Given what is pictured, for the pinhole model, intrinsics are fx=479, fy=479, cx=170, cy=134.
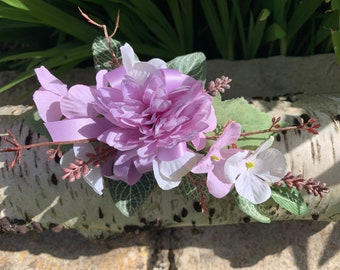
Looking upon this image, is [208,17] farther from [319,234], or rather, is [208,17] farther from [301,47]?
[319,234]

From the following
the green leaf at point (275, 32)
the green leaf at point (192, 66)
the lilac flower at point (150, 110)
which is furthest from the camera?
the green leaf at point (275, 32)

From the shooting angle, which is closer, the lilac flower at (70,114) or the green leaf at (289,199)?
the lilac flower at (70,114)

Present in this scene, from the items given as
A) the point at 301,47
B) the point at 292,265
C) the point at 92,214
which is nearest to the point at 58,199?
the point at 92,214

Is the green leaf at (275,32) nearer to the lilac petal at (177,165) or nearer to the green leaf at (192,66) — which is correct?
the green leaf at (192,66)

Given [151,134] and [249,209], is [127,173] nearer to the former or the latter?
[151,134]

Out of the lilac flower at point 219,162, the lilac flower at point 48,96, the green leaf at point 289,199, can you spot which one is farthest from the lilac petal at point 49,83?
the green leaf at point 289,199

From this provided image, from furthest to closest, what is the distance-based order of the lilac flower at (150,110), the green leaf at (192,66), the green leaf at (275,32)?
1. the green leaf at (275,32)
2. the green leaf at (192,66)
3. the lilac flower at (150,110)

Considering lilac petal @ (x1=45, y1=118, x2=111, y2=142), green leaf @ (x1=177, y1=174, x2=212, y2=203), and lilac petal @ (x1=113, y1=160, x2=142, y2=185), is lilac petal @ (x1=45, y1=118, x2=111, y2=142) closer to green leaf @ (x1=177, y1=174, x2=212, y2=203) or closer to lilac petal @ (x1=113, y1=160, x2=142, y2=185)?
lilac petal @ (x1=113, y1=160, x2=142, y2=185)
